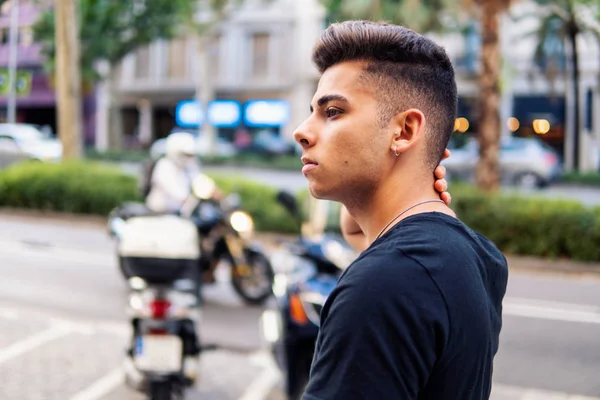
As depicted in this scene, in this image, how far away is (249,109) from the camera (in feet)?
143

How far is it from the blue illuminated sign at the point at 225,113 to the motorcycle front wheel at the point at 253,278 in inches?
1412

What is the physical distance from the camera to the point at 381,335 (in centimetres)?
131

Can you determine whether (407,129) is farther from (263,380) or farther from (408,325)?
(263,380)

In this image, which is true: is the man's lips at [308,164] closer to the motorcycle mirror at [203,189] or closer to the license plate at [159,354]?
the license plate at [159,354]

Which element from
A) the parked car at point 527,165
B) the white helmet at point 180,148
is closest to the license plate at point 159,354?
the white helmet at point 180,148

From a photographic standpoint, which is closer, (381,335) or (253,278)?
(381,335)

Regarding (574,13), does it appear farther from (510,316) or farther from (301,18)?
(510,316)

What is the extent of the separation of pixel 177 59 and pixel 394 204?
44363 millimetres

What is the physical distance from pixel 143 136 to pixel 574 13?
26.4 meters

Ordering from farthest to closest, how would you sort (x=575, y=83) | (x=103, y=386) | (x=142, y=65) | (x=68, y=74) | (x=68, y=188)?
(x=142, y=65) → (x=575, y=83) → (x=68, y=74) → (x=68, y=188) → (x=103, y=386)

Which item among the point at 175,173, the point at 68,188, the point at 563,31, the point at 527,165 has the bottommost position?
the point at 527,165

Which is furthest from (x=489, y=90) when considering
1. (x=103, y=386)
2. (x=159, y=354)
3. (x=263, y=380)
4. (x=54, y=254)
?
(x=159, y=354)

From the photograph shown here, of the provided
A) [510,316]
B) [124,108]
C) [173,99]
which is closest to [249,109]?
[173,99]

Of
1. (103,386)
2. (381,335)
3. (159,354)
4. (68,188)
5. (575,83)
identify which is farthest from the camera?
(575,83)
